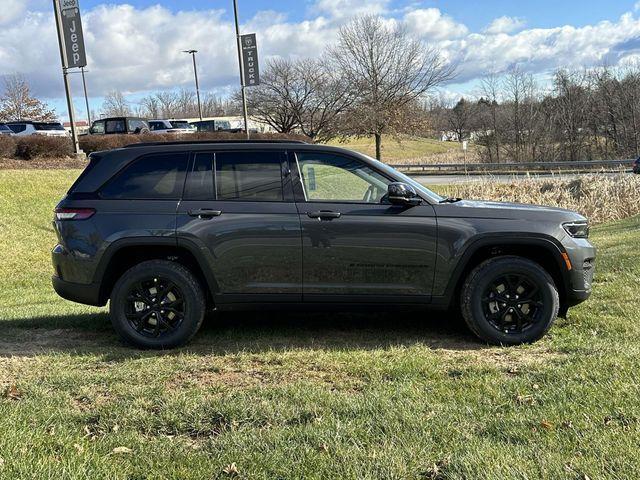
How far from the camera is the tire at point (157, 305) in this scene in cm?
458

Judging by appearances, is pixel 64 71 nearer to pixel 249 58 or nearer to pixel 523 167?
pixel 249 58

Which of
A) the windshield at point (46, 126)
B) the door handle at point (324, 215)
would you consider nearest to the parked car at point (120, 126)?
the windshield at point (46, 126)

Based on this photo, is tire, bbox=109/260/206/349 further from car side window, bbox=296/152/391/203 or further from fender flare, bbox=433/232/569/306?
fender flare, bbox=433/232/569/306

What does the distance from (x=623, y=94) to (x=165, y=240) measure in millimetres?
43664

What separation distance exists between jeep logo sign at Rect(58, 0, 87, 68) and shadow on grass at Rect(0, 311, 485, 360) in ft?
47.2

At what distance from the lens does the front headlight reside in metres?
4.61

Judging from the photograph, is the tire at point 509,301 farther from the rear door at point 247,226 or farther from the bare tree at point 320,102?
the bare tree at point 320,102

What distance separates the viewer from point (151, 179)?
15.5 ft

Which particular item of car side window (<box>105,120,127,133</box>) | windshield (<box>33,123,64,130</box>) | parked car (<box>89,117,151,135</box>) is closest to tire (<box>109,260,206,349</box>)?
parked car (<box>89,117,151,135</box>)

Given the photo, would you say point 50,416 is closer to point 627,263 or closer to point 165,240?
point 165,240

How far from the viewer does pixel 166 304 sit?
Result: 15.3 feet

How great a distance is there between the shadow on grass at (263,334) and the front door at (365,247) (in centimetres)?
45

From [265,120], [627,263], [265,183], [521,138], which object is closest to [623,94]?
[521,138]

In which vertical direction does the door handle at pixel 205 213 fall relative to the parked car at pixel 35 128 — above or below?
below
